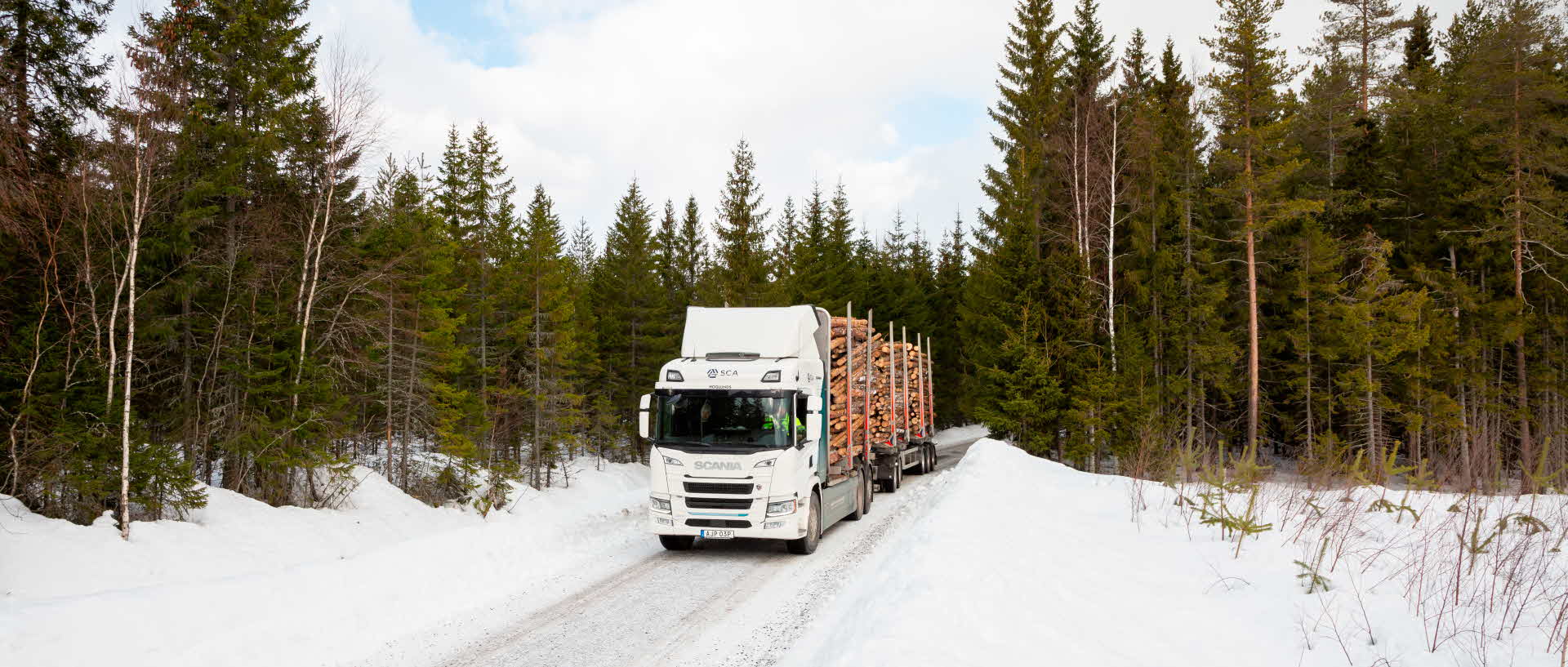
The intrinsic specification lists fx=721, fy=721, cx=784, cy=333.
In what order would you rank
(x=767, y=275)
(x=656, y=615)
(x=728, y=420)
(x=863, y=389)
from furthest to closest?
Answer: 1. (x=767, y=275)
2. (x=863, y=389)
3. (x=728, y=420)
4. (x=656, y=615)

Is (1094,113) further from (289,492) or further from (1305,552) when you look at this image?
(289,492)

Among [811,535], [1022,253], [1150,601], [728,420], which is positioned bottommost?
[811,535]

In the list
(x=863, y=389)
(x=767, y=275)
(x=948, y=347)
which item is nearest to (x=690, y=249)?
(x=767, y=275)

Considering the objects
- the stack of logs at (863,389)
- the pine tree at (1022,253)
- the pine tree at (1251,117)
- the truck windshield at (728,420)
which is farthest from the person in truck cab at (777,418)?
the pine tree at (1251,117)

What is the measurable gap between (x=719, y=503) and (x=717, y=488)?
8.4 inches

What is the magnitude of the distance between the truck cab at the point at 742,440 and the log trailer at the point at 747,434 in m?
0.01

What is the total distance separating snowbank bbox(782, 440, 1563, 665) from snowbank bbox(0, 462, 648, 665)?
4429mm

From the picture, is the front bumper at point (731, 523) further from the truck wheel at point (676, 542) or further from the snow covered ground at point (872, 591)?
the truck wheel at point (676, 542)

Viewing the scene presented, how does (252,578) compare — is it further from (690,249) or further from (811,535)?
(690,249)

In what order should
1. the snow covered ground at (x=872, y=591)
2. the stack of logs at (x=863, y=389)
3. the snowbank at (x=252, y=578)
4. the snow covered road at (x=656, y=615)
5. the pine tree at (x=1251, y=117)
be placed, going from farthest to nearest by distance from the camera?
the pine tree at (x=1251, y=117) < the stack of logs at (x=863, y=389) < the snow covered road at (x=656, y=615) < the snowbank at (x=252, y=578) < the snow covered ground at (x=872, y=591)

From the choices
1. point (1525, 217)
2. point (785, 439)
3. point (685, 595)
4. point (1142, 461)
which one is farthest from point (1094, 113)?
point (685, 595)

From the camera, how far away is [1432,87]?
2897 centimetres

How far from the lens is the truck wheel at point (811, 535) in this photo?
35.2ft

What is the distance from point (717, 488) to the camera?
10.3 meters
